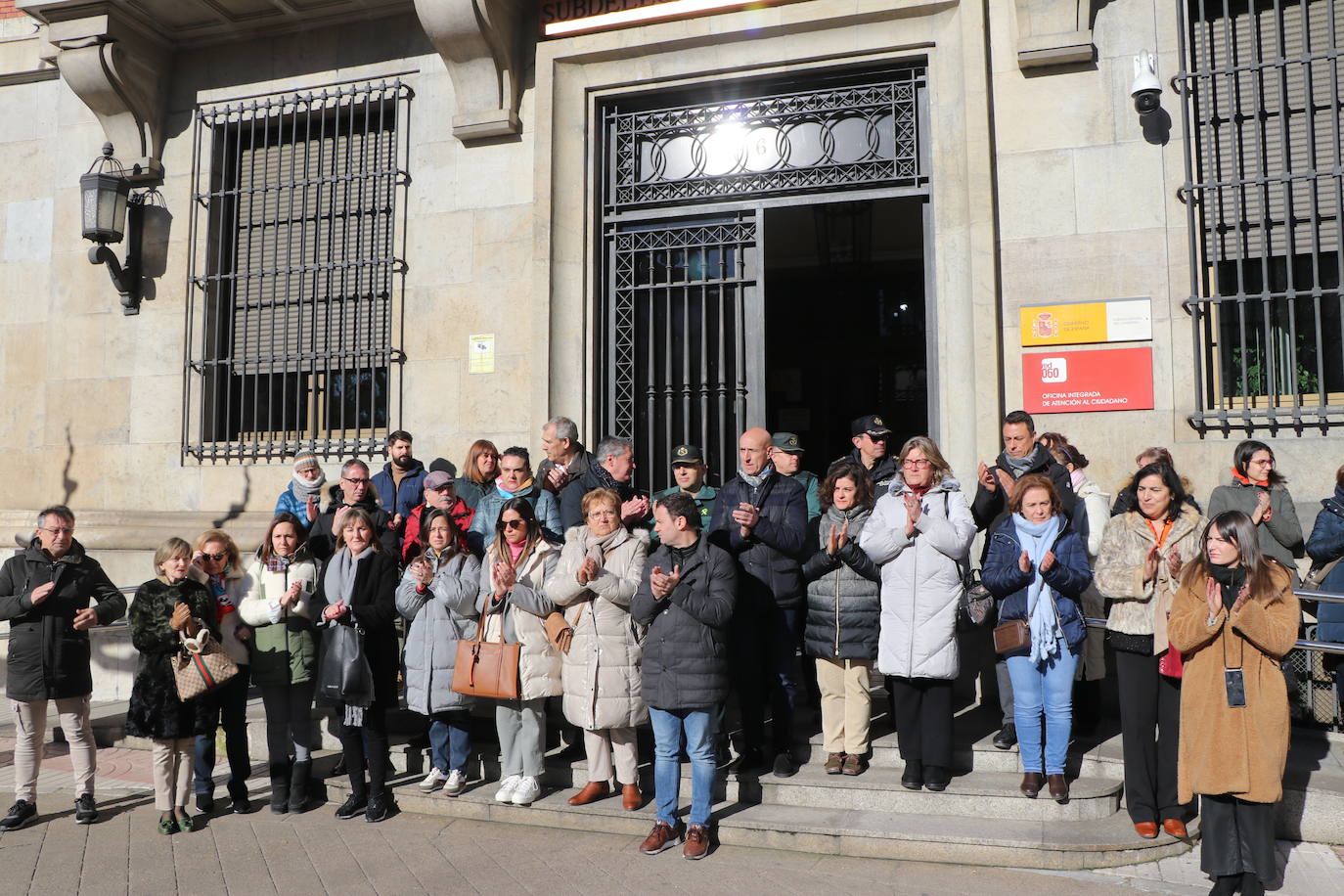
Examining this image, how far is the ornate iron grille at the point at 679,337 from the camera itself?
8.27m

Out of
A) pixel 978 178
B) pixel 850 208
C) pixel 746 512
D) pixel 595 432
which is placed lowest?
pixel 746 512

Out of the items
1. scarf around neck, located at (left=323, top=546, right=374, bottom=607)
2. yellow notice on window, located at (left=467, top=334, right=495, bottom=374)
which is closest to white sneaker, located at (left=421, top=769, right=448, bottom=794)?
scarf around neck, located at (left=323, top=546, right=374, bottom=607)

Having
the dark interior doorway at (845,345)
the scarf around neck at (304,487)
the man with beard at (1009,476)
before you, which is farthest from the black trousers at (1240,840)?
the dark interior doorway at (845,345)

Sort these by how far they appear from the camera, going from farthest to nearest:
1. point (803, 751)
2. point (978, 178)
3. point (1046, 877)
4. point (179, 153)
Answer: point (179, 153) < point (978, 178) < point (803, 751) < point (1046, 877)

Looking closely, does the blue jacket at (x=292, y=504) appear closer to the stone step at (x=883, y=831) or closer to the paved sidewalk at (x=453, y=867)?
the paved sidewalk at (x=453, y=867)

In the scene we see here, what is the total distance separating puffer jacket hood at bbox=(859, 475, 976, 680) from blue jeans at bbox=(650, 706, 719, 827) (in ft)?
3.24

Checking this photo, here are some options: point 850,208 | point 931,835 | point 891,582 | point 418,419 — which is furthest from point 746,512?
point 850,208

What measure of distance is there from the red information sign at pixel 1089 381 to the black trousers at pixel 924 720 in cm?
276

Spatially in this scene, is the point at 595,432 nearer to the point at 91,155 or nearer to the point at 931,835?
the point at 931,835

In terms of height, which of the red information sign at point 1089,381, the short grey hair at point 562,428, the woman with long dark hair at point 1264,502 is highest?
the red information sign at point 1089,381

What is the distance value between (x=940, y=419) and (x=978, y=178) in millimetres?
1745

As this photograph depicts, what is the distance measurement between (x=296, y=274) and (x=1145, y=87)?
7009mm

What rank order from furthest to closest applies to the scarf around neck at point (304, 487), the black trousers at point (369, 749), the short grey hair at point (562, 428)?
the scarf around neck at point (304, 487) < the short grey hair at point (562, 428) < the black trousers at point (369, 749)

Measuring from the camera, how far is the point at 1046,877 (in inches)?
179
